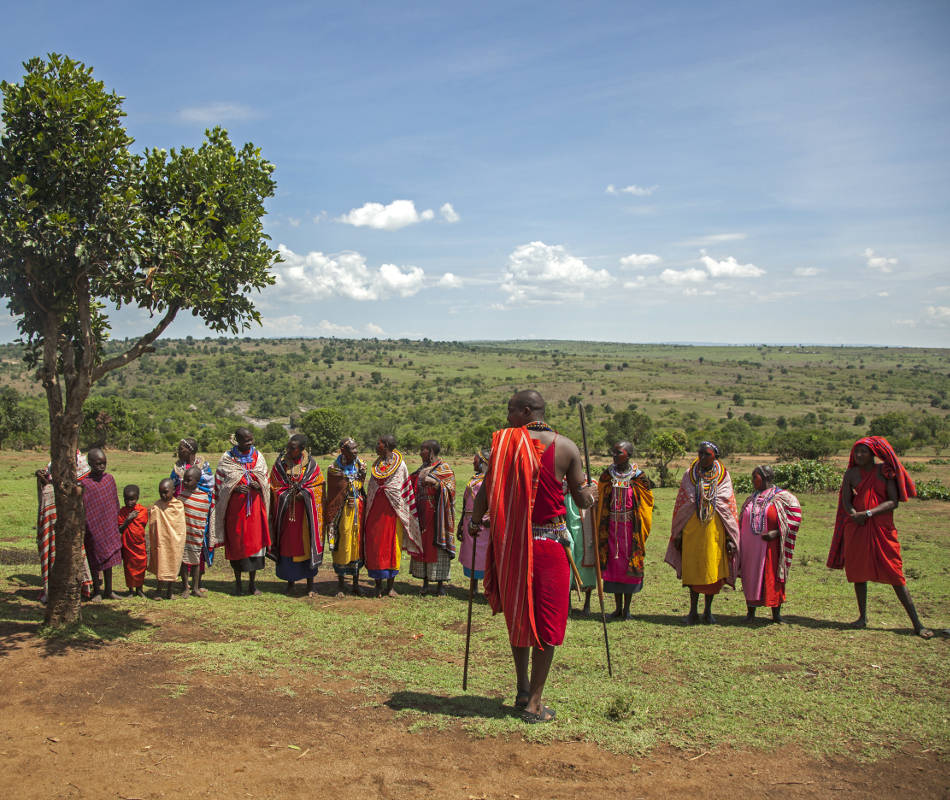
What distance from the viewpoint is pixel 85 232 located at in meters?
6.32

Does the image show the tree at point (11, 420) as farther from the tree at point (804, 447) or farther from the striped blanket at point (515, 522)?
the tree at point (804, 447)

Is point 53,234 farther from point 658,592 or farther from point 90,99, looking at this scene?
point 658,592

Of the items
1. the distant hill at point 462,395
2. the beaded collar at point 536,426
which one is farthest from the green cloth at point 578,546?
the distant hill at point 462,395

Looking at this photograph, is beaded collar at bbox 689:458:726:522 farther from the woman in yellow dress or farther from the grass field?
the grass field

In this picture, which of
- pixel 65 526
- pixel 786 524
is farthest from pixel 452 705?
pixel 786 524

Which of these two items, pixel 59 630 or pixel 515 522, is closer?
pixel 515 522

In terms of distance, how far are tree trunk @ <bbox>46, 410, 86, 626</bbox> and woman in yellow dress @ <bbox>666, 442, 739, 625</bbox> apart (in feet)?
20.4

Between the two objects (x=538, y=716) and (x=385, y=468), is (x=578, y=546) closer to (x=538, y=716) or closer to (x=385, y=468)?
(x=385, y=468)

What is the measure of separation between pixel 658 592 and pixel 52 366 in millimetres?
8041

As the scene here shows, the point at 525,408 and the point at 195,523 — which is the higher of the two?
the point at 525,408

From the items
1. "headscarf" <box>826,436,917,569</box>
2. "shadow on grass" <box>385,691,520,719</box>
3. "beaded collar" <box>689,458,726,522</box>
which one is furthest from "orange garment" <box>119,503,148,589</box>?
"headscarf" <box>826,436,917,569</box>

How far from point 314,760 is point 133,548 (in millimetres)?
4993

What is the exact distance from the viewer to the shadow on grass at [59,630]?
6410 millimetres

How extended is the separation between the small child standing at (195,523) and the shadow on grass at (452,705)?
13.3 ft
